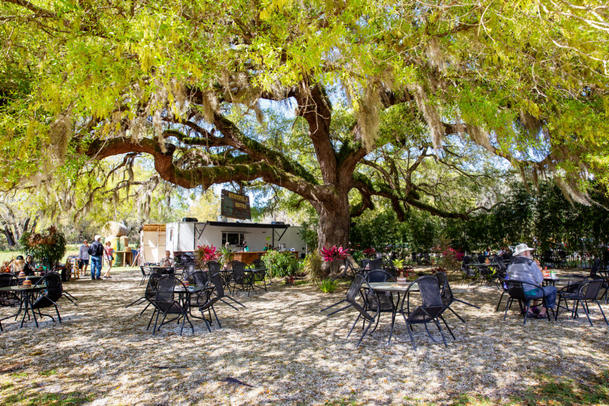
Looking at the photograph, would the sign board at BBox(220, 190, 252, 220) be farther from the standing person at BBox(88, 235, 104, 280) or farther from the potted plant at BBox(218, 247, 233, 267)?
the standing person at BBox(88, 235, 104, 280)

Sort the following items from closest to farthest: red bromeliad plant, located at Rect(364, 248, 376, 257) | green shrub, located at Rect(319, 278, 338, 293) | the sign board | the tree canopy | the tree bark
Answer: the tree canopy, green shrub, located at Rect(319, 278, 338, 293), the sign board, the tree bark, red bromeliad plant, located at Rect(364, 248, 376, 257)

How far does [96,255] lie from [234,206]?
6.67 metres

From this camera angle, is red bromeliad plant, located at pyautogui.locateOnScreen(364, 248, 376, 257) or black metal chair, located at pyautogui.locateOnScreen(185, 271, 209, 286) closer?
black metal chair, located at pyautogui.locateOnScreen(185, 271, 209, 286)

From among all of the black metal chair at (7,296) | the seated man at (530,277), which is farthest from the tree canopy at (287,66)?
Result: the black metal chair at (7,296)

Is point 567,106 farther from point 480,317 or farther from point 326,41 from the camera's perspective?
point 326,41

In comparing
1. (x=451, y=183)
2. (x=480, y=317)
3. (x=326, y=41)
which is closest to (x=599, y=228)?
(x=451, y=183)

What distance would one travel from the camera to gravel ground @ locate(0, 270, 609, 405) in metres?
3.10

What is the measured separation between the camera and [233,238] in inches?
677

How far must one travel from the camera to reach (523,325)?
517cm

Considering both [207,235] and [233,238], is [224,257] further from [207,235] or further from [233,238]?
[233,238]

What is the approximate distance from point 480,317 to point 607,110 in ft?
11.9

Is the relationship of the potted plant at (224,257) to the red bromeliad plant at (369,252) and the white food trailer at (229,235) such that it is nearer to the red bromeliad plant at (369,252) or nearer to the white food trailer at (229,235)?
the white food trailer at (229,235)

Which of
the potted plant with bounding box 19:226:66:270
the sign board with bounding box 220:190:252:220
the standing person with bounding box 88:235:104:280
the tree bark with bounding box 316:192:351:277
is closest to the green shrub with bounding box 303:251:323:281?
the tree bark with bounding box 316:192:351:277

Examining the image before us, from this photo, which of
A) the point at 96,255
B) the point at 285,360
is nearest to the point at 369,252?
the point at 96,255
